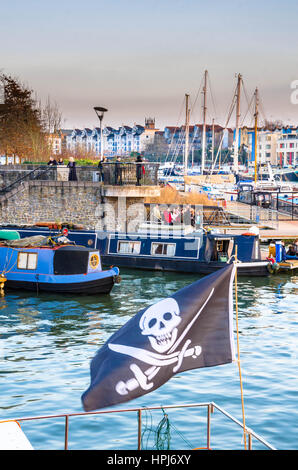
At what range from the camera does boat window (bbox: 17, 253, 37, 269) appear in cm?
2817

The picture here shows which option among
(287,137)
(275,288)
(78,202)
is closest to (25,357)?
(275,288)

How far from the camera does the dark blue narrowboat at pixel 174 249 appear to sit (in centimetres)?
3250

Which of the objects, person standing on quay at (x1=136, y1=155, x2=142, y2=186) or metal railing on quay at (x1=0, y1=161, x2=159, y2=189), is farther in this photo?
metal railing on quay at (x1=0, y1=161, x2=159, y2=189)

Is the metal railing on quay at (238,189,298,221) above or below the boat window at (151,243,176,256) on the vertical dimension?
above

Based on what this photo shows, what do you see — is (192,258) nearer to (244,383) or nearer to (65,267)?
(65,267)

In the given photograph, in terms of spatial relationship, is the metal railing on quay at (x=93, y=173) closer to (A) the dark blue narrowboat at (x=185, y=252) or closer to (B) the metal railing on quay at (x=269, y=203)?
(A) the dark blue narrowboat at (x=185, y=252)

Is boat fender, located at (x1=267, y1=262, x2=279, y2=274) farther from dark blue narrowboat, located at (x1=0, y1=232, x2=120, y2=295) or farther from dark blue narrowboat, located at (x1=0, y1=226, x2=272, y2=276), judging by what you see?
dark blue narrowboat, located at (x1=0, y1=232, x2=120, y2=295)

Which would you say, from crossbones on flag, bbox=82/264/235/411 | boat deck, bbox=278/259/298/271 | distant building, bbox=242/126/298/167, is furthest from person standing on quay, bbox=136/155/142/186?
distant building, bbox=242/126/298/167

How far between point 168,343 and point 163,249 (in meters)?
26.2

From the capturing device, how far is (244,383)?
15.9 m

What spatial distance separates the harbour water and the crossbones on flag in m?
4.63

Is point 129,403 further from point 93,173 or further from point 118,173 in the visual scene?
point 93,173
